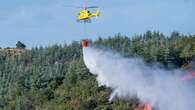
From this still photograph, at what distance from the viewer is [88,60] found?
112 metres

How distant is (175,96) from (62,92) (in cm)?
7863

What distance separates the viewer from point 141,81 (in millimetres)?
105375

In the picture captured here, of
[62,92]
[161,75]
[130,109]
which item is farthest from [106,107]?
[161,75]

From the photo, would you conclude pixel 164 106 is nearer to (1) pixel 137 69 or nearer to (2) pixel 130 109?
(1) pixel 137 69

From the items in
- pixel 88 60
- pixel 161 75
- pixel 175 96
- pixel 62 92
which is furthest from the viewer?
pixel 62 92

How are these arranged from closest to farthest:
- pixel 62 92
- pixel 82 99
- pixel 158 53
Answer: pixel 82 99, pixel 62 92, pixel 158 53

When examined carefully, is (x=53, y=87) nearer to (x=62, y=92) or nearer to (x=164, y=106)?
(x=62, y=92)

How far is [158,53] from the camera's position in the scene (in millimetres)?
189375

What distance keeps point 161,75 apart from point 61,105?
5816 cm

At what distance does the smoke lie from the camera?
98.7 meters

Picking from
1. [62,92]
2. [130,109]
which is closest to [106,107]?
[130,109]

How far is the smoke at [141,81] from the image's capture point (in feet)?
324

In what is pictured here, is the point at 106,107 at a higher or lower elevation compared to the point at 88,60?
lower

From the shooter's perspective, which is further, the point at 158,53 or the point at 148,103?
the point at 158,53
